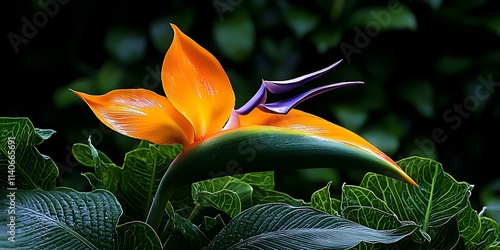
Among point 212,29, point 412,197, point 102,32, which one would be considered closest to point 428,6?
point 212,29

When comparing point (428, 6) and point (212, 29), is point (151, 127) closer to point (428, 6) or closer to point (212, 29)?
point (212, 29)

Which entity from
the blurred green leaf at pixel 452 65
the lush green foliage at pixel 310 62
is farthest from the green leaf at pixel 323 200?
the blurred green leaf at pixel 452 65

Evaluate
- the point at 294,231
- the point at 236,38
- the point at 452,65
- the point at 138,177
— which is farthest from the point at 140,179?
the point at 452,65

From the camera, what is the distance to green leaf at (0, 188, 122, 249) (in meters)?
0.27

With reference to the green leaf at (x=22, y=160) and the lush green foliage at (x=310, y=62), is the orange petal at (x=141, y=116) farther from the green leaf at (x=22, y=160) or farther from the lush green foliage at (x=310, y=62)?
the lush green foliage at (x=310, y=62)

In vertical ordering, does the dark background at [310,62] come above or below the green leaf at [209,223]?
above

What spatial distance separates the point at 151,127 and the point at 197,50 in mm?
40

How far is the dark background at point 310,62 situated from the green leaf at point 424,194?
2.30 feet

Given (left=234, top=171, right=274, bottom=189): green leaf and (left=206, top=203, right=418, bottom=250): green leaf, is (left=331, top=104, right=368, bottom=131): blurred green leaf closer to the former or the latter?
(left=234, top=171, right=274, bottom=189): green leaf

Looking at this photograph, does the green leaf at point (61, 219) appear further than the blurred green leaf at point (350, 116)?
No

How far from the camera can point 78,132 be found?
1099mm

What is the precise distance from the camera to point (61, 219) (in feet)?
0.93

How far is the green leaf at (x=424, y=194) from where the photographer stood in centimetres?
33

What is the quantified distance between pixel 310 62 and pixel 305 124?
0.80 m
